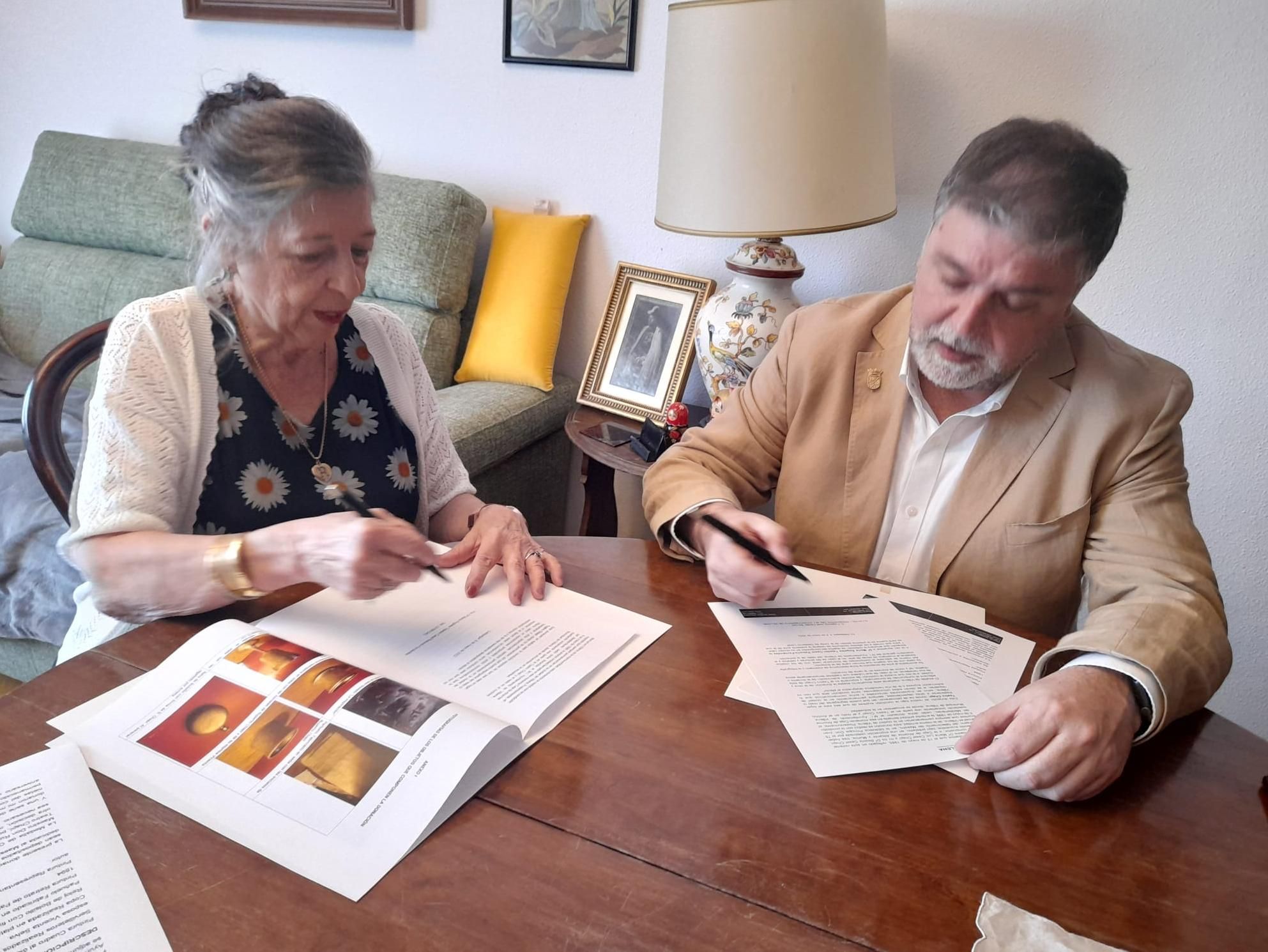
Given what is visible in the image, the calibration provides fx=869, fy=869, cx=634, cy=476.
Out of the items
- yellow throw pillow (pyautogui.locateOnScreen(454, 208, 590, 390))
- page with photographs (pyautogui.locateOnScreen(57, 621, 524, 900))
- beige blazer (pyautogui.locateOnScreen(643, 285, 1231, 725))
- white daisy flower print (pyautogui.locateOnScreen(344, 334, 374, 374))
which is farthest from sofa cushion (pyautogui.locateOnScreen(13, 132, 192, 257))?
page with photographs (pyautogui.locateOnScreen(57, 621, 524, 900))

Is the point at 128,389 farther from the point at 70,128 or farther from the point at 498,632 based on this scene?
the point at 70,128

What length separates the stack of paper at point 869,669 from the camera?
2.75 ft

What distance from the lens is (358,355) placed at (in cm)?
131

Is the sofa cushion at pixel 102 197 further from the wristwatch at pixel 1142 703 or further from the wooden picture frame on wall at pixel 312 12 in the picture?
the wristwatch at pixel 1142 703

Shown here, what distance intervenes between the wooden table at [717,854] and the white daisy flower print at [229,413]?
0.33 meters

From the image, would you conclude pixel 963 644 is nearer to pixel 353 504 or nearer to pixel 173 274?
pixel 353 504

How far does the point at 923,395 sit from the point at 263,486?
95 centimetres

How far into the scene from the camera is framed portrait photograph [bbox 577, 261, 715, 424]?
2148 mm

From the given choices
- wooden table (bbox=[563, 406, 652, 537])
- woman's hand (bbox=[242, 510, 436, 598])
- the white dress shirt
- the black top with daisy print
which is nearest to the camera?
woman's hand (bbox=[242, 510, 436, 598])

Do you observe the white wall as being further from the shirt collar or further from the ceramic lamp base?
the shirt collar

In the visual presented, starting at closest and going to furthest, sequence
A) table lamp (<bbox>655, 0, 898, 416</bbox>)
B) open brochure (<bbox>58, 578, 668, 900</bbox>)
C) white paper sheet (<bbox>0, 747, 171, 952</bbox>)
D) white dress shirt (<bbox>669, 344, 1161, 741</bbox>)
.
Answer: white paper sheet (<bbox>0, 747, 171, 952</bbox>) → open brochure (<bbox>58, 578, 668, 900</bbox>) → white dress shirt (<bbox>669, 344, 1161, 741</bbox>) → table lamp (<bbox>655, 0, 898, 416</bbox>)

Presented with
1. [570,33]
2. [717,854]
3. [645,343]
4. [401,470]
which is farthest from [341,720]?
[570,33]

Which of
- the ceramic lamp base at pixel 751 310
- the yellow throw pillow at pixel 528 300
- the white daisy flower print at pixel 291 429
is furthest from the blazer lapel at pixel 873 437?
the yellow throw pillow at pixel 528 300

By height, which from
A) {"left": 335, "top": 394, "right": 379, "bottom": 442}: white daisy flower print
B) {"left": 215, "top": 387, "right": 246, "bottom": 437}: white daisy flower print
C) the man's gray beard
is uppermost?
the man's gray beard
